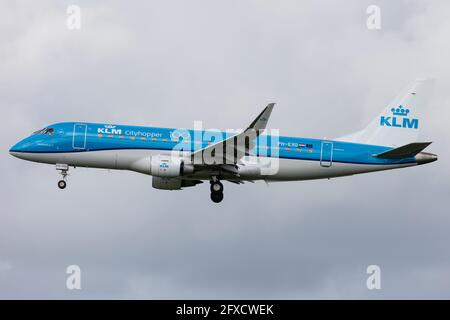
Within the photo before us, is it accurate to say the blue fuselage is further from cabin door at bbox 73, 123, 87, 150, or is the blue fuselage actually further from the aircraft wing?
the aircraft wing

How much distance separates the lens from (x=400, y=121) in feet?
269

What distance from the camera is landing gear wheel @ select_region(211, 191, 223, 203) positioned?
76.4 metres

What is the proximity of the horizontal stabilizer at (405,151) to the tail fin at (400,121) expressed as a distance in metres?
2.47

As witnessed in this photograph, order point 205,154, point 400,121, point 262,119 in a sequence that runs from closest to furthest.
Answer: point 262,119 → point 205,154 → point 400,121

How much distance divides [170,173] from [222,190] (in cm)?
461

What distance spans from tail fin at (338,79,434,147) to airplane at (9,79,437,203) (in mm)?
1436

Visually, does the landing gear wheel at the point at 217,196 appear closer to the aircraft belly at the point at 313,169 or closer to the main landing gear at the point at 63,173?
the aircraft belly at the point at 313,169

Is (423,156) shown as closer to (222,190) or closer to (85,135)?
(222,190)

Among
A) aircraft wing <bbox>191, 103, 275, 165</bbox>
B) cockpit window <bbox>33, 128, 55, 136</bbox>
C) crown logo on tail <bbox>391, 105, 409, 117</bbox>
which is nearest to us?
aircraft wing <bbox>191, 103, 275, 165</bbox>

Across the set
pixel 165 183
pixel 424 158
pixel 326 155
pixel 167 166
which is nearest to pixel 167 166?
pixel 167 166

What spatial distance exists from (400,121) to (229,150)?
15.3m

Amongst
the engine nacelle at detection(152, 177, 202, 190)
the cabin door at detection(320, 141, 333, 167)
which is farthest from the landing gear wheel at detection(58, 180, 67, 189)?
the cabin door at detection(320, 141, 333, 167)

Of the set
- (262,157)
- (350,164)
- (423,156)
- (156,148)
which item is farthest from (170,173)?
(423,156)

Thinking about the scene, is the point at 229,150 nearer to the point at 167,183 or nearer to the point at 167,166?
the point at 167,166
